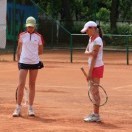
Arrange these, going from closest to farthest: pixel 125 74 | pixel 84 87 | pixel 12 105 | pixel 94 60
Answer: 1. pixel 94 60
2. pixel 12 105
3. pixel 84 87
4. pixel 125 74

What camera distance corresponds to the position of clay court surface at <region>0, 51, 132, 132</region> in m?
9.31

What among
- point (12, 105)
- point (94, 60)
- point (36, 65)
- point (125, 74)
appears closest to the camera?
point (94, 60)

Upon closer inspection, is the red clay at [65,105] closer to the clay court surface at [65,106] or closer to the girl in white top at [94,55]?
the clay court surface at [65,106]

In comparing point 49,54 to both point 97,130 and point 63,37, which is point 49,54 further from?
point 97,130

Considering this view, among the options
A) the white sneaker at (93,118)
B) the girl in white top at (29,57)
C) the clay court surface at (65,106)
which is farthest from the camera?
the girl in white top at (29,57)

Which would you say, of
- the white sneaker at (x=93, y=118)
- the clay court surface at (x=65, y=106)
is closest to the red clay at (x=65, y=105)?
the clay court surface at (x=65, y=106)

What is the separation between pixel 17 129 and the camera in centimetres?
894

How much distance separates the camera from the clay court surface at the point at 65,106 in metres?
9.31

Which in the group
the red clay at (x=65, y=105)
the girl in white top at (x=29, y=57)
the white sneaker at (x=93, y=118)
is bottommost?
the red clay at (x=65, y=105)

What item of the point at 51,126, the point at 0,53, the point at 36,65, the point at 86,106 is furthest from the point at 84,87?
the point at 0,53

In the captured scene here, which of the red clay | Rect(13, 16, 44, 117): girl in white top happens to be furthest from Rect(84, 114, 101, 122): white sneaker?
Rect(13, 16, 44, 117): girl in white top

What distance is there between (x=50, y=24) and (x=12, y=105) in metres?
22.5

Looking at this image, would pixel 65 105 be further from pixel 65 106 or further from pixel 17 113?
pixel 17 113

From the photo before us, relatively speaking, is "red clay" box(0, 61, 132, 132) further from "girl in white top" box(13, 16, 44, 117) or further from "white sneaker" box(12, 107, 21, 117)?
"girl in white top" box(13, 16, 44, 117)
